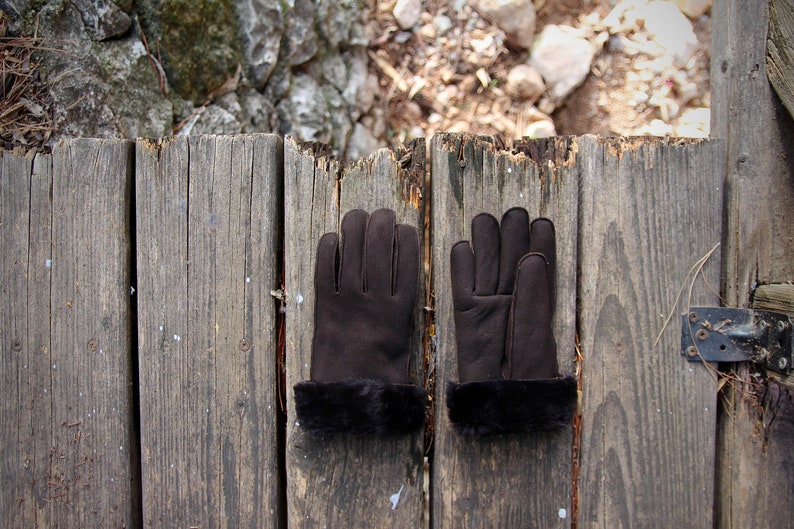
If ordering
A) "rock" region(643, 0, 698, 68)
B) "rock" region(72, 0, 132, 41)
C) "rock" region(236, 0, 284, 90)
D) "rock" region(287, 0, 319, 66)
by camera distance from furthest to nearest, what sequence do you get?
"rock" region(643, 0, 698, 68), "rock" region(287, 0, 319, 66), "rock" region(236, 0, 284, 90), "rock" region(72, 0, 132, 41)

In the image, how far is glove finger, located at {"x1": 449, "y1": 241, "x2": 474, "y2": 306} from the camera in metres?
1.47

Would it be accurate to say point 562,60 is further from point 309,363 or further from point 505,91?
point 309,363

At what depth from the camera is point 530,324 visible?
1.45 meters

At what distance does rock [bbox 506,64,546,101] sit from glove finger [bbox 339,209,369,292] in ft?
5.66

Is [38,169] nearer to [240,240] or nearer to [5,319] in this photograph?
[5,319]

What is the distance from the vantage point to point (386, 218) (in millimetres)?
1505

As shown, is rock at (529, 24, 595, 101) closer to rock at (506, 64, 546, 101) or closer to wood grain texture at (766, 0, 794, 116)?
rock at (506, 64, 546, 101)

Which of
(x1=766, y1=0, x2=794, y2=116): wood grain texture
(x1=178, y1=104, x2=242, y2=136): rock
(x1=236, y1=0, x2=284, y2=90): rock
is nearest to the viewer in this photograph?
(x1=766, y1=0, x2=794, y2=116): wood grain texture

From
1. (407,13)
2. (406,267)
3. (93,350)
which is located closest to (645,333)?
(406,267)

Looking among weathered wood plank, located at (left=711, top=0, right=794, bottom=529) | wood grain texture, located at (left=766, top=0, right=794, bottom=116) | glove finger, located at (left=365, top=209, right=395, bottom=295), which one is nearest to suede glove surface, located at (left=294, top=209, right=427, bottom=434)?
glove finger, located at (left=365, top=209, right=395, bottom=295)

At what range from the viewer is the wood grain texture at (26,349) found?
1633mm

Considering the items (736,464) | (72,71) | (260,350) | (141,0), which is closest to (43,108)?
(72,71)

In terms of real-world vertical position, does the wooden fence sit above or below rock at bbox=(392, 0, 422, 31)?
below

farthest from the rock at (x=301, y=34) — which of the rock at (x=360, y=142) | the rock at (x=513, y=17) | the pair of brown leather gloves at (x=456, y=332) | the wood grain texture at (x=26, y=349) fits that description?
the pair of brown leather gloves at (x=456, y=332)
